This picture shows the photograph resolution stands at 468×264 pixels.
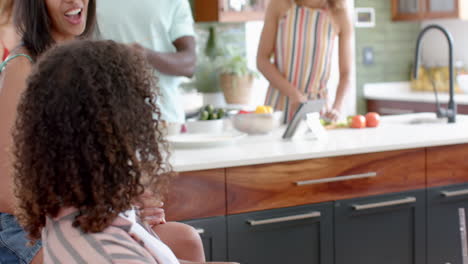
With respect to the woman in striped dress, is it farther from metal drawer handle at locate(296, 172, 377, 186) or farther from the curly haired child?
the curly haired child

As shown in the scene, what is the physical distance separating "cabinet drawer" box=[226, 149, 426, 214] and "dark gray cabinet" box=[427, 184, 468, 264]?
0.11m

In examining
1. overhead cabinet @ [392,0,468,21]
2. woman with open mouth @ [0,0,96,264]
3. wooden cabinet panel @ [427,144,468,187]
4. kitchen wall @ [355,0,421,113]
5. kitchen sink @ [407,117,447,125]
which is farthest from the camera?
kitchen wall @ [355,0,421,113]

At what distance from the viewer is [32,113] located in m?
1.14

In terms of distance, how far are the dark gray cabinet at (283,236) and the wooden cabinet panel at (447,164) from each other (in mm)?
481

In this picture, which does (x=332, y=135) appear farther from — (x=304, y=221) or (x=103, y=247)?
(x=103, y=247)

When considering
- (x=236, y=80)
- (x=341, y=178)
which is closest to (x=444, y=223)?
(x=341, y=178)

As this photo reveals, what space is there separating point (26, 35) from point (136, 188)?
0.61 m

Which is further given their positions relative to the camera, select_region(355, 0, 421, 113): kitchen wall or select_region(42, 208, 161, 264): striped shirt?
select_region(355, 0, 421, 113): kitchen wall

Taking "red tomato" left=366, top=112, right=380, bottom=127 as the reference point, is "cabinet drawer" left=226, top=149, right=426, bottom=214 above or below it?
below

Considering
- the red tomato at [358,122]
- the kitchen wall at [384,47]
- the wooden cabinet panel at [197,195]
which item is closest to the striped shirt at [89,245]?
the wooden cabinet panel at [197,195]

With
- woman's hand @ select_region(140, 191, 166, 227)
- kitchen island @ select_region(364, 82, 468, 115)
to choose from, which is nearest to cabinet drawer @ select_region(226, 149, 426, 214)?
woman's hand @ select_region(140, 191, 166, 227)

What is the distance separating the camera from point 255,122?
2.86m

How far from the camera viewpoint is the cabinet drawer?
2.31 m

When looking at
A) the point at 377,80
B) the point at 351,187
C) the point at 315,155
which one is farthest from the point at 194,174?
the point at 377,80
